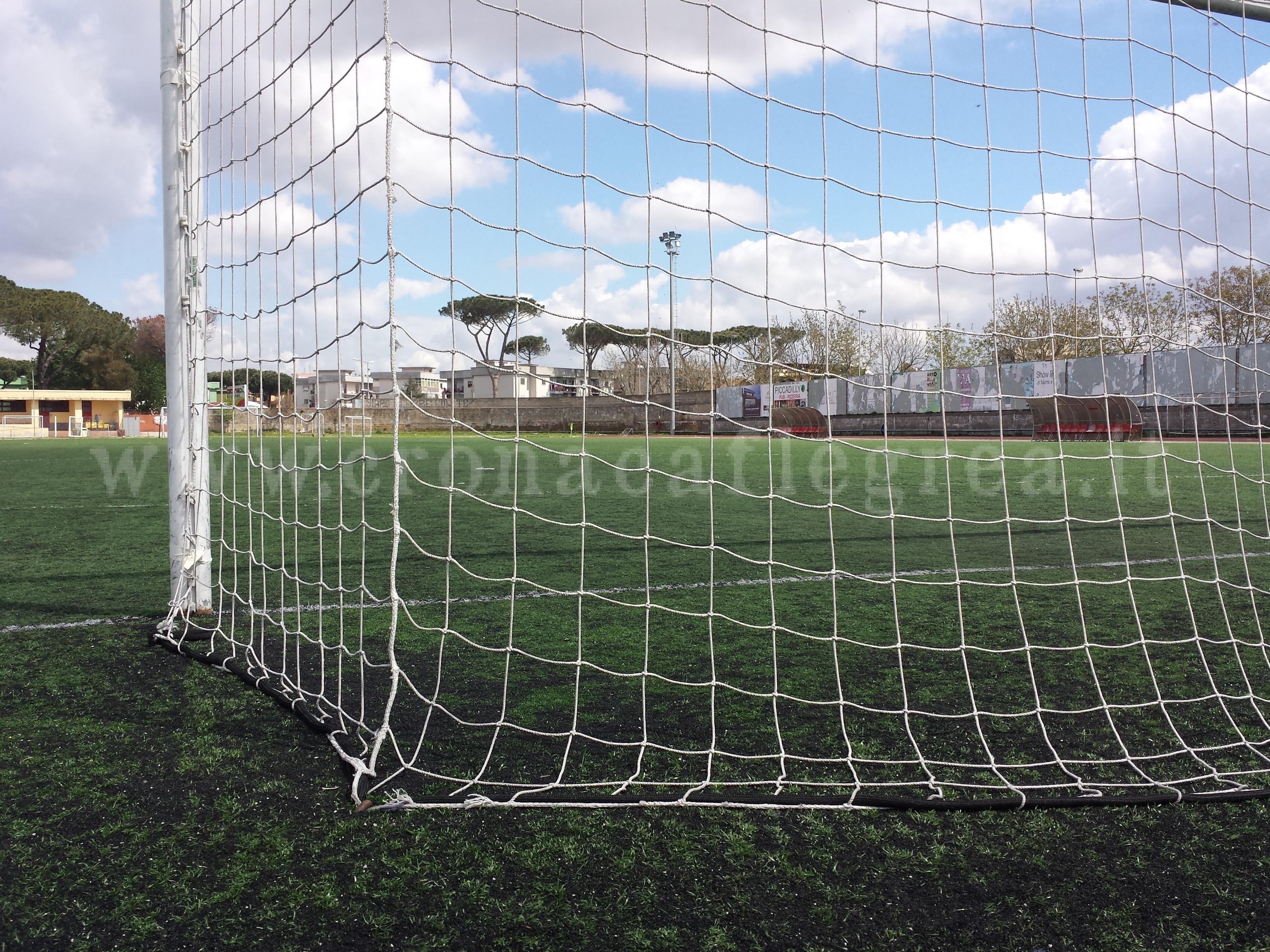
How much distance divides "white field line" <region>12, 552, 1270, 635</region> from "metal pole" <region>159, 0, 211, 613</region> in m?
0.41

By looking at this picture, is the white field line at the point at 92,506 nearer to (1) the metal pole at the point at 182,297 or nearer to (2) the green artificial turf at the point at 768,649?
(2) the green artificial turf at the point at 768,649

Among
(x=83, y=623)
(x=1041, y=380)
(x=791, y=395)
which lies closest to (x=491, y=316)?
(x=83, y=623)

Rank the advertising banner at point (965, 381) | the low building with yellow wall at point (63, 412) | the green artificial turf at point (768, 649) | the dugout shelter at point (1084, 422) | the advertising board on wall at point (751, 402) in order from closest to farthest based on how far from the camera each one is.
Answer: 1. the green artificial turf at point (768, 649)
2. the dugout shelter at point (1084, 422)
3. the advertising banner at point (965, 381)
4. the advertising board on wall at point (751, 402)
5. the low building with yellow wall at point (63, 412)

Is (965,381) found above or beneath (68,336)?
beneath

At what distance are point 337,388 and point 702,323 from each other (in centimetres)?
127

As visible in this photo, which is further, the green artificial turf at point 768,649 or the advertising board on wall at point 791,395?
the advertising board on wall at point 791,395

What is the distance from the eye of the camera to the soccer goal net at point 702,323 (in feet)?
6.90

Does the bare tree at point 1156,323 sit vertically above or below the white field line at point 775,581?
above

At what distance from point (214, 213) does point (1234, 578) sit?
4.92 meters

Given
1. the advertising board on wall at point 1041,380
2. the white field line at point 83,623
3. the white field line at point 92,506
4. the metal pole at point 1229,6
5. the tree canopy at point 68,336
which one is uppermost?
the tree canopy at point 68,336

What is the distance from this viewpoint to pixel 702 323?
8.96ft

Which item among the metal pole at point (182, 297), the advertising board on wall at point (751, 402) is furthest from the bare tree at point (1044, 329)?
the advertising board on wall at point (751, 402)

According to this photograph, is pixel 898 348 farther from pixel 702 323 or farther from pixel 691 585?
pixel 702 323

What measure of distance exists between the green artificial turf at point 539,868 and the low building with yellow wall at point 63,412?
43.0 meters
